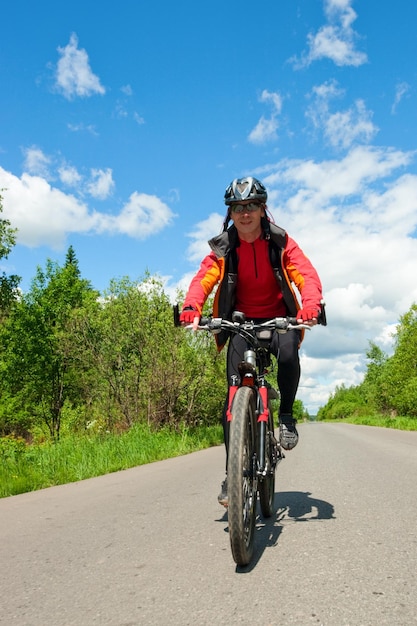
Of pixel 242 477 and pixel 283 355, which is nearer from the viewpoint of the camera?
pixel 242 477

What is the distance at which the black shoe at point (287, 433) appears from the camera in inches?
151

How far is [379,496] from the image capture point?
16.5ft

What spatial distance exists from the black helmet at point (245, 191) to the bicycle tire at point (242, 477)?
1.34 m

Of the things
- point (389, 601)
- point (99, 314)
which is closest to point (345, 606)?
point (389, 601)

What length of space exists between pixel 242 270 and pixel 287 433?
1.28m

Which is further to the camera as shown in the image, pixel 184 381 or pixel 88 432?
pixel 184 381

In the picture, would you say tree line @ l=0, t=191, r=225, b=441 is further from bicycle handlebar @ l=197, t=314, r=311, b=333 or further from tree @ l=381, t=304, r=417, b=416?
tree @ l=381, t=304, r=417, b=416

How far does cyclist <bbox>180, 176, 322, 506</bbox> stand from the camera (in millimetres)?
3742

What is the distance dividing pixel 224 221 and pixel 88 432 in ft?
45.0

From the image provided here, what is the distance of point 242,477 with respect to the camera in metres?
2.82

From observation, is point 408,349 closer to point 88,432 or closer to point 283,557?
point 88,432

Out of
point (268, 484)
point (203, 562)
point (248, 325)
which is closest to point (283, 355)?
point (248, 325)

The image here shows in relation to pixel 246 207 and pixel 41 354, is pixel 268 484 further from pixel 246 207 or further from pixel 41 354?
pixel 41 354

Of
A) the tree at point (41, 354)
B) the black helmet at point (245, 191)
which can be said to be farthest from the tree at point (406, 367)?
the black helmet at point (245, 191)
